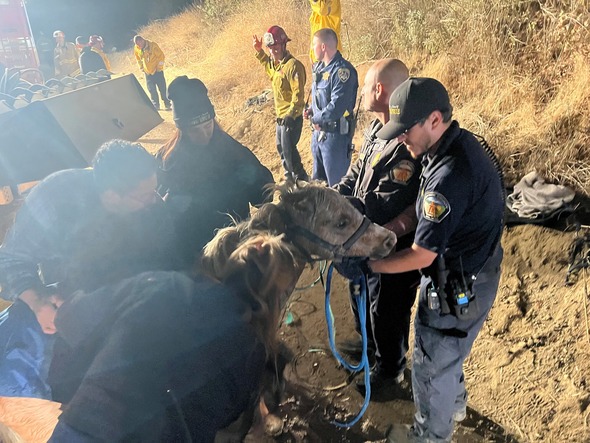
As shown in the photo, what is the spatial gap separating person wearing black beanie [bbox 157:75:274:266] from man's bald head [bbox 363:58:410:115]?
880 millimetres

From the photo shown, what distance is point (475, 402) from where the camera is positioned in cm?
298

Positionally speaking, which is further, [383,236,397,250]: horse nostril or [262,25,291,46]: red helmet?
[262,25,291,46]: red helmet

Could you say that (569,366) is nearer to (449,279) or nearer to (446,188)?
(449,279)

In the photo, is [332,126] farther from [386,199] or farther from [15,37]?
[15,37]

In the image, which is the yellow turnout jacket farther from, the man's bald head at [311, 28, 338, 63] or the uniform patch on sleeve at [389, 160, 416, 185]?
the uniform patch on sleeve at [389, 160, 416, 185]

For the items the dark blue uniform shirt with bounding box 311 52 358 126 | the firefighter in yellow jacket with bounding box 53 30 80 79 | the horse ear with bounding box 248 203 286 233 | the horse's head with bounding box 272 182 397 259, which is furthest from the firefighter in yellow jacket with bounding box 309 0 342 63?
the firefighter in yellow jacket with bounding box 53 30 80 79

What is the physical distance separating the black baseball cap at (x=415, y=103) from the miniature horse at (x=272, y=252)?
0.45 m

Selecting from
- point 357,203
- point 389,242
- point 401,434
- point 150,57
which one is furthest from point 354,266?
point 150,57

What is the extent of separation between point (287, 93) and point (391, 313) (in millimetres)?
4014

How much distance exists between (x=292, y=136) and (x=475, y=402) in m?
4.12

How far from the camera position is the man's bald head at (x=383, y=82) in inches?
105

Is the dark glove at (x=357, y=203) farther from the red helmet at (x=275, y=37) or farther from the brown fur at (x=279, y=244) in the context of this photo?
the red helmet at (x=275, y=37)

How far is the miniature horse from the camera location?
1437 mm

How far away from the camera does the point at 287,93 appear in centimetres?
595
